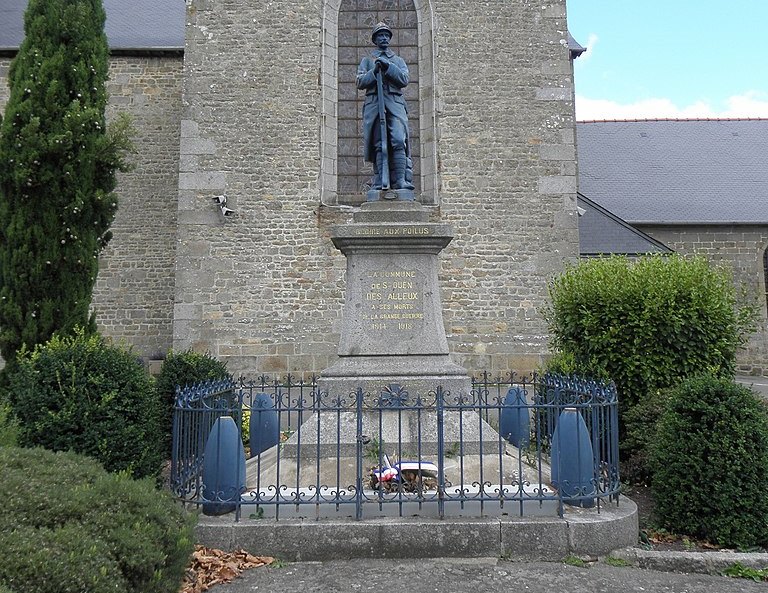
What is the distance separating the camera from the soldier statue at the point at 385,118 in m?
6.00

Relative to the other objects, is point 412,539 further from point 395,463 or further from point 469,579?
point 395,463

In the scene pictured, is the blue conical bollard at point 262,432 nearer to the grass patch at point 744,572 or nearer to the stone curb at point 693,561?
the stone curb at point 693,561

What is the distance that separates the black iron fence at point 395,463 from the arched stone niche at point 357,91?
6744mm

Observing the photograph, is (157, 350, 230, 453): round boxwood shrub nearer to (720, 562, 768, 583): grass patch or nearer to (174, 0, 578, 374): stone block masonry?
(174, 0, 578, 374): stone block masonry

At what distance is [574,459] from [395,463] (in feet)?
4.18

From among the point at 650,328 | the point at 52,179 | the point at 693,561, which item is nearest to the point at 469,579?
the point at 693,561

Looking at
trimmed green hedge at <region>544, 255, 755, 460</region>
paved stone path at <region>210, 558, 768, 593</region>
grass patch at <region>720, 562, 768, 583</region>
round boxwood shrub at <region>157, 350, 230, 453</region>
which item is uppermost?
trimmed green hedge at <region>544, 255, 755, 460</region>

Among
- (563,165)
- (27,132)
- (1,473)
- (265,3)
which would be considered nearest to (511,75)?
(563,165)

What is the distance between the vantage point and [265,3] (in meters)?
11.6

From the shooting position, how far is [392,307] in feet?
18.3

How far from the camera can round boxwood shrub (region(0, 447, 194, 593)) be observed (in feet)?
8.18

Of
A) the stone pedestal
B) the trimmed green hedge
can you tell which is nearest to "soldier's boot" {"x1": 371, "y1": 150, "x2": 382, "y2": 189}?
the stone pedestal

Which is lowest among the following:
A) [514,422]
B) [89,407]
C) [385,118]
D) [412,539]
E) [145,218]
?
[412,539]

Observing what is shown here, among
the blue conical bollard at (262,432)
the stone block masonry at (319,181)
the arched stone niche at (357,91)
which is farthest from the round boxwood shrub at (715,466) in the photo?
the arched stone niche at (357,91)
